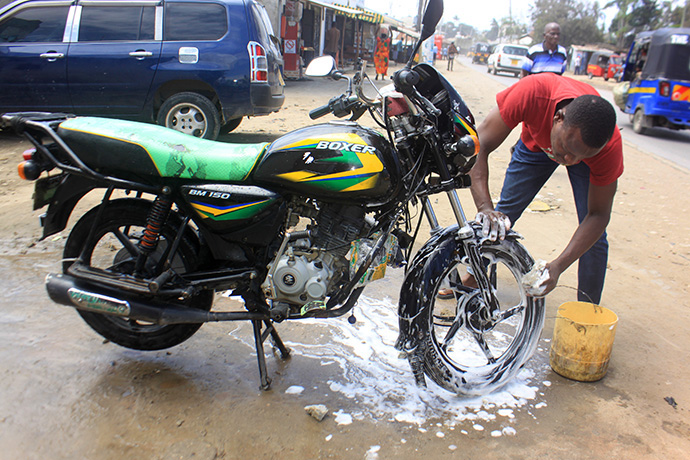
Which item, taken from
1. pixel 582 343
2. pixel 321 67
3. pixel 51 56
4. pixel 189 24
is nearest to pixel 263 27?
pixel 189 24

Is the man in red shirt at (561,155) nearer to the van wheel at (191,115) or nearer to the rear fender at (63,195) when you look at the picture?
the rear fender at (63,195)

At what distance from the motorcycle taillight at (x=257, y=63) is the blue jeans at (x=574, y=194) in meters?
4.03

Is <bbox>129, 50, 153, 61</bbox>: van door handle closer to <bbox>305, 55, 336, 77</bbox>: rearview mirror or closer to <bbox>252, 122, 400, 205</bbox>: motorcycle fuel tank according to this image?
<bbox>305, 55, 336, 77</bbox>: rearview mirror

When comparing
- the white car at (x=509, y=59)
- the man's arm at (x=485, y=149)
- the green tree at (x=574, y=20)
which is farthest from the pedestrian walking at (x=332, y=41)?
the green tree at (x=574, y=20)

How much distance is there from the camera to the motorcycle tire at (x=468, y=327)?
92.6 inches

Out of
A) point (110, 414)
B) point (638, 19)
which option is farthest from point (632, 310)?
point (638, 19)

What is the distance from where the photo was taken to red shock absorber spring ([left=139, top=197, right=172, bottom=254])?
7.47ft

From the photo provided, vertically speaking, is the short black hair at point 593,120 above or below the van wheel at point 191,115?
above

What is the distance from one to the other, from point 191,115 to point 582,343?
5.28 meters

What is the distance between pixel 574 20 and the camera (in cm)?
4750

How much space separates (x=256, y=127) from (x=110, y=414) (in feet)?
22.4

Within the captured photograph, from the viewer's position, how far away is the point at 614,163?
7.84 ft

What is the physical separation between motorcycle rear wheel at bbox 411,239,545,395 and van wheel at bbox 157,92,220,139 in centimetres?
447

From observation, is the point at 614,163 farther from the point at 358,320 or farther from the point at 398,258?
the point at 358,320
